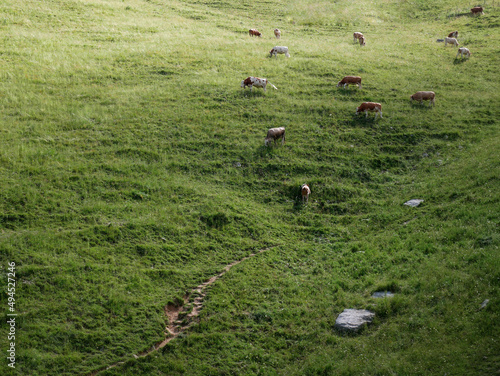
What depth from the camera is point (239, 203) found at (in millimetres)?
20797

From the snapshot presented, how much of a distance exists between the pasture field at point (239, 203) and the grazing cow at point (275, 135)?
2.93ft

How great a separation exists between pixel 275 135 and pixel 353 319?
14.8 metres

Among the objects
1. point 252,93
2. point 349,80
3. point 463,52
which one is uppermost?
point 463,52

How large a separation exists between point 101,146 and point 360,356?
19117 mm

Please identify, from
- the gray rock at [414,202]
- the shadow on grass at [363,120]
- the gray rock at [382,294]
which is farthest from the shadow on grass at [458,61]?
the gray rock at [382,294]

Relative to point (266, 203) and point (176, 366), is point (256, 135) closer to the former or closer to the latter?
point (266, 203)

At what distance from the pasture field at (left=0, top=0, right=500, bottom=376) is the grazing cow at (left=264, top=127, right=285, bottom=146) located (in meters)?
0.89

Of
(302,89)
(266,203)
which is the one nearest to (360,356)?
(266,203)

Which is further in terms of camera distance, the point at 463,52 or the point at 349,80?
the point at 463,52

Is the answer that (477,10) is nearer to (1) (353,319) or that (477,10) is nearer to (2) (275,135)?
(2) (275,135)

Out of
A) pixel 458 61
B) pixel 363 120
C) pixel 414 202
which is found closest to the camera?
pixel 414 202

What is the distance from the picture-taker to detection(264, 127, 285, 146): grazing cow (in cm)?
2538

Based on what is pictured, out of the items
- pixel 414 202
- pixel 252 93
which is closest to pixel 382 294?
pixel 414 202

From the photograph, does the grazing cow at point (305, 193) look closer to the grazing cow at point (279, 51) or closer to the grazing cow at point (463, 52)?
the grazing cow at point (279, 51)
